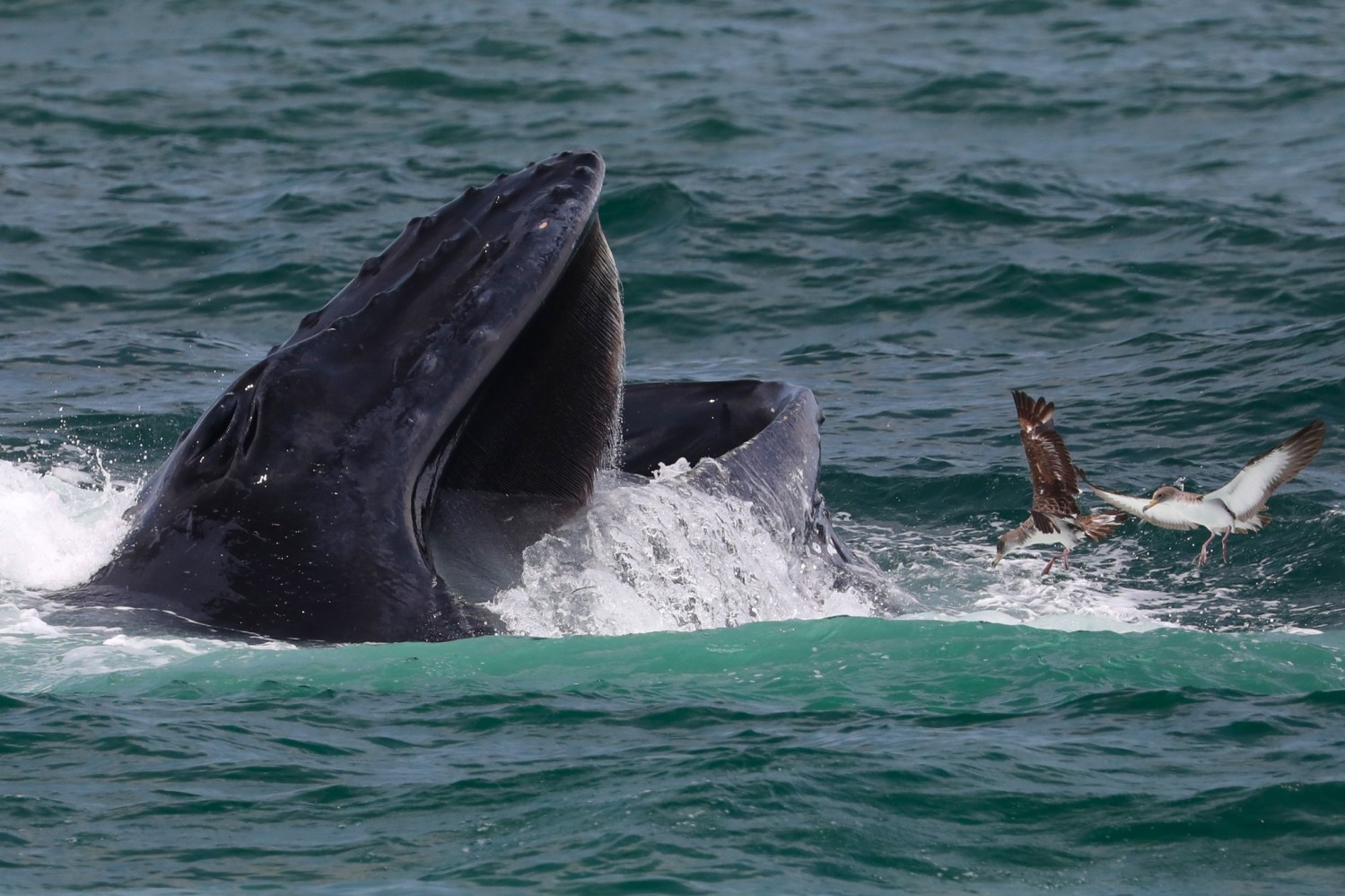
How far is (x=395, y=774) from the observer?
6641mm

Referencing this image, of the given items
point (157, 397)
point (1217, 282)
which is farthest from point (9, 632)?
point (1217, 282)

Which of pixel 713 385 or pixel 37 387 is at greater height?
pixel 713 385

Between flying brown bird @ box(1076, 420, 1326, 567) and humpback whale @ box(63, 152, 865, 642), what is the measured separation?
7.44ft

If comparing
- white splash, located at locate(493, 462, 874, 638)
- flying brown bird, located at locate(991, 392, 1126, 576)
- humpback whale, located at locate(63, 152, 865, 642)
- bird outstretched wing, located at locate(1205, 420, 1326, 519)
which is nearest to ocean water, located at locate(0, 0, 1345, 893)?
white splash, located at locate(493, 462, 874, 638)

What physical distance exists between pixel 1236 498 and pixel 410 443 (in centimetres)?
375

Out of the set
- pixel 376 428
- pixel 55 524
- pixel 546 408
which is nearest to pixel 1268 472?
pixel 546 408

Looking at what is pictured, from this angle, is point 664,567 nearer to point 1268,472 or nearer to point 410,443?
point 410,443

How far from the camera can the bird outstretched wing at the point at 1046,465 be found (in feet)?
28.0

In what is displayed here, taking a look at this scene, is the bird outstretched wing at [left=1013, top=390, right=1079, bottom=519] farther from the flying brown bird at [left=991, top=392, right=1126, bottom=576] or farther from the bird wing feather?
the bird wing feather

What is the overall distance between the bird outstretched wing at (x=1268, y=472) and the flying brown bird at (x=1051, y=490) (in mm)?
568

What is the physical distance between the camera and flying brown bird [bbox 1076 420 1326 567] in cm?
834

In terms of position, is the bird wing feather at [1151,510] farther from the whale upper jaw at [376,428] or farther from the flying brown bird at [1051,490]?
the whale upper jaw at [376,428]

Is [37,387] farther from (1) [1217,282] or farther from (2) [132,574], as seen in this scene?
(1) [1217,282]

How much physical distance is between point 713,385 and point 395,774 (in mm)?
2939
